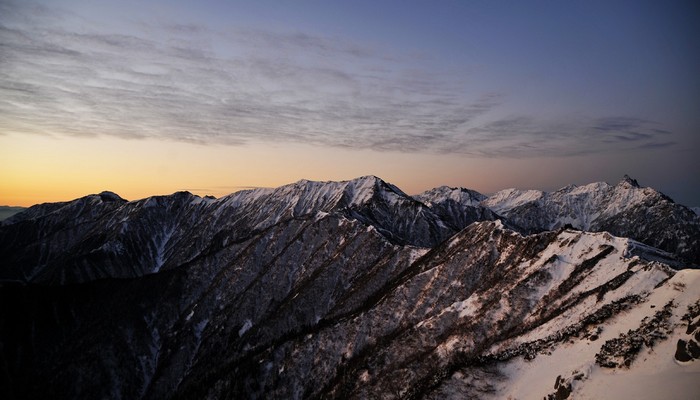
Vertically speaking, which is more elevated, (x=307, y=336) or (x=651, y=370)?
(x=651, y=370)

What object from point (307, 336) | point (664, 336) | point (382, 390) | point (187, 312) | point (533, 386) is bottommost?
point (187, 312)

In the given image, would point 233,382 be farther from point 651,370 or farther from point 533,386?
point 651,370

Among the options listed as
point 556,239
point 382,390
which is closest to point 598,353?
point 382,390

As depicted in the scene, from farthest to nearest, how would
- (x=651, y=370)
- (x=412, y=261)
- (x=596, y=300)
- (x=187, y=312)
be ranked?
(x=187, y=312), (x=412, y=261), (x=596, y=300), (x=651, y=370)

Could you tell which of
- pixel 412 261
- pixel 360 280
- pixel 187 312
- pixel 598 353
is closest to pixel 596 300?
pixel 598 353

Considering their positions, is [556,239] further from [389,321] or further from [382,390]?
[382,390]

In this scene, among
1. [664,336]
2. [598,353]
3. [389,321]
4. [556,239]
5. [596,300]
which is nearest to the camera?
[664,336]

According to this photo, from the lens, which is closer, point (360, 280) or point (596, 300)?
point (596, 300)
